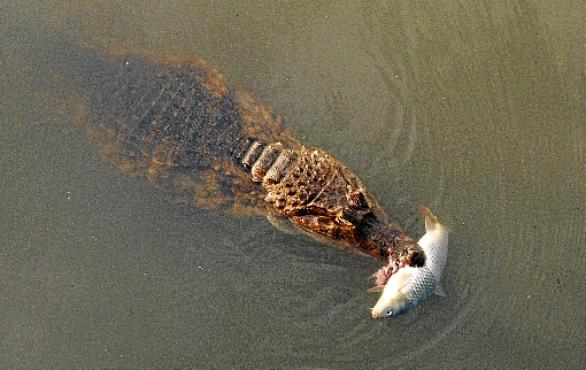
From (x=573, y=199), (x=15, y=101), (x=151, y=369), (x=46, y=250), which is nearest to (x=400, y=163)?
(x=573, y=199)

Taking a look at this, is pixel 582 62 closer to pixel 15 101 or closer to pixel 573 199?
pixel 573 199

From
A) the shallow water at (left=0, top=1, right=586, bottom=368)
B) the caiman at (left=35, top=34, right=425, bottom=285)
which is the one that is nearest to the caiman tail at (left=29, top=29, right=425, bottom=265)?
the caiman at (left=35, top=34, right=425, bottom=285)

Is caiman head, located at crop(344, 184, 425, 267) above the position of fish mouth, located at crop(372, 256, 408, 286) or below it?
above

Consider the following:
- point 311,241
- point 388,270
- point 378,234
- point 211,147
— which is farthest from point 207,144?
point 388,270

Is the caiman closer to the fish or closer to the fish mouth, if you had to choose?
the fish mouth

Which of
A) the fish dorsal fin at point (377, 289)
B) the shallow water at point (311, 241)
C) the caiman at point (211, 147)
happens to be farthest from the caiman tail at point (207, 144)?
the fish dorsal fin at point (377, 289)

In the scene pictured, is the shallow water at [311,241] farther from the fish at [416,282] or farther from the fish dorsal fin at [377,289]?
the fish at [416,282]

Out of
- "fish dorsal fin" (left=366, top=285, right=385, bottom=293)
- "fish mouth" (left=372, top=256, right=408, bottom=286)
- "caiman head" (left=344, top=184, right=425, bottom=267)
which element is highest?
"caiman head" (left=344, top=184, right=425, bottom=267)
